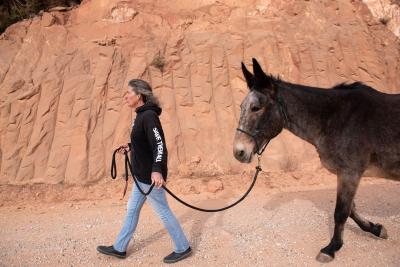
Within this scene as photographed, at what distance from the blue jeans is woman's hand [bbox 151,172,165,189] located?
0.87 feet

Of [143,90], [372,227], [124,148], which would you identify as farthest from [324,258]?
[143,90]

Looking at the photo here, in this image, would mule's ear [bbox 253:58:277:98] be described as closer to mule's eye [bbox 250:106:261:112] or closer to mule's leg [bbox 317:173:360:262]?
mule's eye [bbox 250:106:261:112]

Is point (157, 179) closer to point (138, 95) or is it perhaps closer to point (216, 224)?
point (138, 95)

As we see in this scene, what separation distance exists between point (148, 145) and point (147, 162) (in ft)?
0.63

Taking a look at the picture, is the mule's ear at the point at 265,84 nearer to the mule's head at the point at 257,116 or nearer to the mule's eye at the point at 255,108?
the mule's head at the point at 257,116

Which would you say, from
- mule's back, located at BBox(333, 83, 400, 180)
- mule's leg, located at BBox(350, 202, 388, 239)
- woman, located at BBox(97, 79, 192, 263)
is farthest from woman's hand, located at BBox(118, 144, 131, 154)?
mule's leg, located at BBox(350, 202, 388, 239)

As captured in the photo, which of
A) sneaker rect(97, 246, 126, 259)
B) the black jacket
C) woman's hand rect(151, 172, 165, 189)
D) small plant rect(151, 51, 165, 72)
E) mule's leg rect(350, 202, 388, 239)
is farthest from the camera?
small plant rect(151, 51, 165, 72)

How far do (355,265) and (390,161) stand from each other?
1.24 meters

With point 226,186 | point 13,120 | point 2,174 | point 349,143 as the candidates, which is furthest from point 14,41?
point 349,143

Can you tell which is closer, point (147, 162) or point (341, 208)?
point (147, 162)

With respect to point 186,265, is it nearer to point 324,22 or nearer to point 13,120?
point 13,120

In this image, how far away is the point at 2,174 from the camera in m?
8.16

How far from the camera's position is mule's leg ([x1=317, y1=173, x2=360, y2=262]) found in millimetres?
4973

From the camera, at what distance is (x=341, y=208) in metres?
5.07
